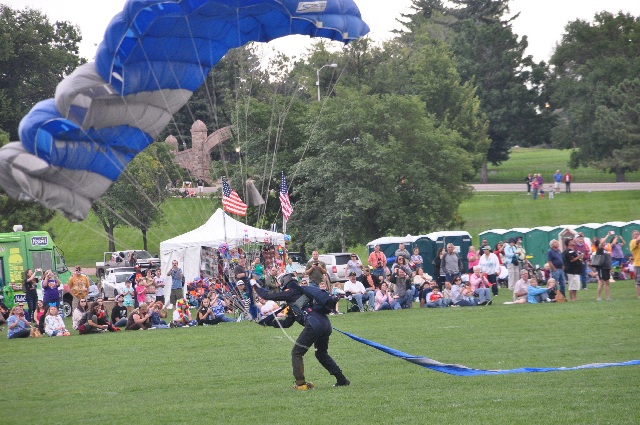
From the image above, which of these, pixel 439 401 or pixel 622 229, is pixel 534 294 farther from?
pixel 439 401

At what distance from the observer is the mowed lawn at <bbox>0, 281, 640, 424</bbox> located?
9.28 m

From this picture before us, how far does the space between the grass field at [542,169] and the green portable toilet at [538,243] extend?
35.0 meters

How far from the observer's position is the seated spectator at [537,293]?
69.4 ft

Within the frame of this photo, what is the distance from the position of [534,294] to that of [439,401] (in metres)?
12.0

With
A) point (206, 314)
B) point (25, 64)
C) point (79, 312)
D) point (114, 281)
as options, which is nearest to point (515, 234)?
point (114, 281)

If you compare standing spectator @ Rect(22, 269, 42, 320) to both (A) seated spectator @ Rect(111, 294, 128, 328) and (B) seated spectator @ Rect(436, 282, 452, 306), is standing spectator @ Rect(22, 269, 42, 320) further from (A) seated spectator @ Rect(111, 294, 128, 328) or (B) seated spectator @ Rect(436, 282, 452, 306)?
(B) seated spectator @ Rect(436, 282, 452, 306)

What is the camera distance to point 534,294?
2117 centimetres

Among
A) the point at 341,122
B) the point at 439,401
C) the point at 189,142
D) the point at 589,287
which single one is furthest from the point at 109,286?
the point at 189,142

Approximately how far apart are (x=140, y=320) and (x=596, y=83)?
172 ft

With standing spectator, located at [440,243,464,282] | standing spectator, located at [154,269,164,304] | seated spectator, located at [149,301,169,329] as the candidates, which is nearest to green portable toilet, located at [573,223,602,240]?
standing spectator, located at [440,243,464,282]

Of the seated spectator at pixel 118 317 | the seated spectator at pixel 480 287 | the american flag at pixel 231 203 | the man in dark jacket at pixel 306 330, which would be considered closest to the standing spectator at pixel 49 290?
the seated spectator at pixel 118 317

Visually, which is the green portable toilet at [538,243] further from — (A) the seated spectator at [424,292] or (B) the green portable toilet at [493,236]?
(A) the seated spectator at [424,292]

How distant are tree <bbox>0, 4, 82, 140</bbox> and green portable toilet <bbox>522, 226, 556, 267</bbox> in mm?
26252

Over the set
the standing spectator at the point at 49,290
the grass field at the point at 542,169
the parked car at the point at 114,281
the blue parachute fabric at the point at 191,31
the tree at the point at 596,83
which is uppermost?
the tree at the point at 596,83
